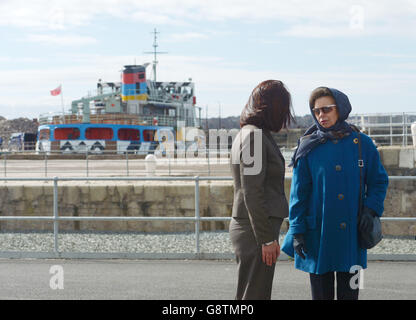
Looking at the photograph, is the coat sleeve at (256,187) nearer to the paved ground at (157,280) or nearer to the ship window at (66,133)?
the paved ground at (157,280)

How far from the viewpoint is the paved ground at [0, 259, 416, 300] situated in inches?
229

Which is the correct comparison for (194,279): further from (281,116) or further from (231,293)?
(281,116)

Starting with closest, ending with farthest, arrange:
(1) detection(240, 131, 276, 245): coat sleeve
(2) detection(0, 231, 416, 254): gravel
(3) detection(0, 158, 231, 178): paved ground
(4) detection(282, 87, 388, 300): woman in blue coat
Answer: (1) detection(240, 131, 276, 245): coat sleeve, (4) detection(282, 87, 388, 300): woman in blue coat, (2) detection(0, 231, 416, 254): gravel, (3) detection(0, 158, 231, 178): paved ground

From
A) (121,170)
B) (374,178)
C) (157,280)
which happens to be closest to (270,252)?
(374,178)

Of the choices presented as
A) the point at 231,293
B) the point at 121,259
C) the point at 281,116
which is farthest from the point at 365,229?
the point at 121,259

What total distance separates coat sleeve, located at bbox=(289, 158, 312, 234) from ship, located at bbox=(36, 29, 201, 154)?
2922cm

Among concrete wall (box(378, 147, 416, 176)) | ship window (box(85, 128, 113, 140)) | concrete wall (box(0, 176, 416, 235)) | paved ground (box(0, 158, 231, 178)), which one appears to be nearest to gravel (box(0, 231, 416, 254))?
concrete wall (box(0, 176, 416, 235))

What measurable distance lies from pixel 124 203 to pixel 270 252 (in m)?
10.8

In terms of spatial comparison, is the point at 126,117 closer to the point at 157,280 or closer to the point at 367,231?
the point at 157,280

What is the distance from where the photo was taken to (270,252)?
3.55 m

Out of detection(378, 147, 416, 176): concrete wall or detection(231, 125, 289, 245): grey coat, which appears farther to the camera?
detection(378, 147, 416, 176): concrete wall

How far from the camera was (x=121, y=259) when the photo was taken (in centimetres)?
798

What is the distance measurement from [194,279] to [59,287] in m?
1.45

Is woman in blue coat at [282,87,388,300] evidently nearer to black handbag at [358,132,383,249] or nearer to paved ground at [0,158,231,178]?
black handbag at [358,132,383,249]
